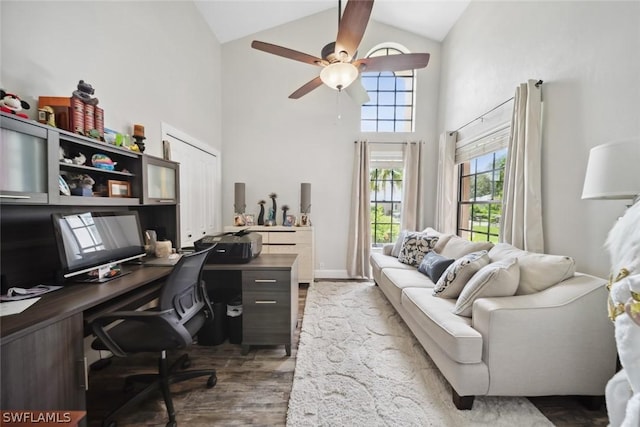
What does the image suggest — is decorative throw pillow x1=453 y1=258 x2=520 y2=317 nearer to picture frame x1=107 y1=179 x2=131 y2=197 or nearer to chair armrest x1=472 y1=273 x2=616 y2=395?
chair armrest x1=472 y1=273 x2=616 y2=395

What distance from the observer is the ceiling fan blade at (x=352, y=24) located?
4.96ft

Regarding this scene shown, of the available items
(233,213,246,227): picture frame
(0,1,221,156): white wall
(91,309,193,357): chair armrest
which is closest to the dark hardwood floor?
(91,309,193,357): chair armrest

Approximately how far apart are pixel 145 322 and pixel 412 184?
363cm

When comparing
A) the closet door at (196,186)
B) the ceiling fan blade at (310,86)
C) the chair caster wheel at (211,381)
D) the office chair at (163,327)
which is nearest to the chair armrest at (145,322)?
the office chair at (163,327)

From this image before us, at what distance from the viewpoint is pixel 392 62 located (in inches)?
80.0

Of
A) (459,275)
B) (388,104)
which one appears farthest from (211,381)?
(388,104)

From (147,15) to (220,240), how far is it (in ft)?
7.12

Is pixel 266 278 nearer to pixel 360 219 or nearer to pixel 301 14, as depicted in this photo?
pixel 360 219

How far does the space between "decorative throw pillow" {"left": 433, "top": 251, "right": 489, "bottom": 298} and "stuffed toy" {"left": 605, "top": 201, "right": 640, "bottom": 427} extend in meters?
0.85

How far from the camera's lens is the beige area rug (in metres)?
1.36

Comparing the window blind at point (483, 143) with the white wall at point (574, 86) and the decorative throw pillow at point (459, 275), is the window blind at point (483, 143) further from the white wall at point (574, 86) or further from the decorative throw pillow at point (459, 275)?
the decorative throw pillow at point (459, 275)

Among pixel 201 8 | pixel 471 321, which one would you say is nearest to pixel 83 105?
pixel 201 8

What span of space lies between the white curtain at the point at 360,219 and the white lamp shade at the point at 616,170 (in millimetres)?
Result: 2690

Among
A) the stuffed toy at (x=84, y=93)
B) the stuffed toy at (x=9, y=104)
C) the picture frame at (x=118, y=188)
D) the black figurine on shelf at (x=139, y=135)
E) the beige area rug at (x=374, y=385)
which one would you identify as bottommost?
the beige area rug at (x=374, y=385)
